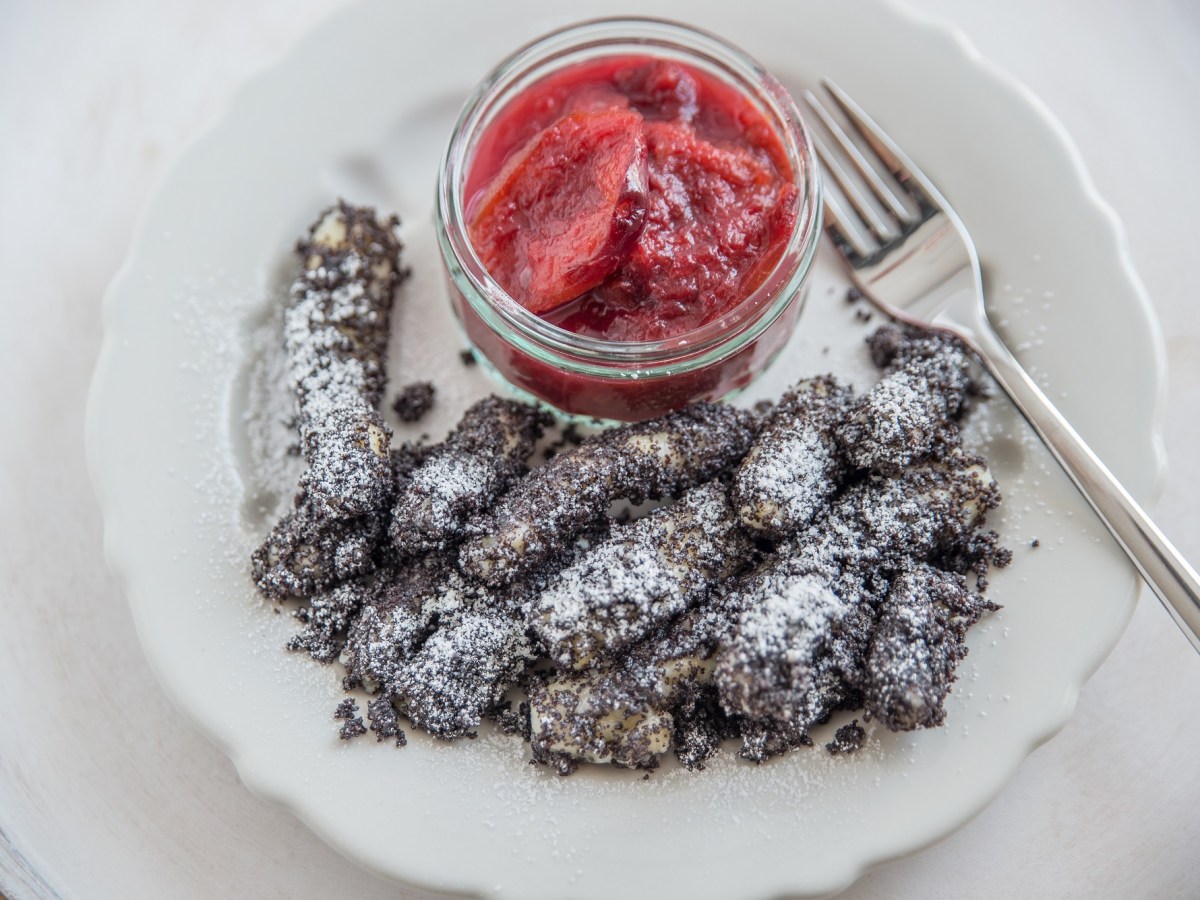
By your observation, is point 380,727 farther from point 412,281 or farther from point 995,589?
point 995,589

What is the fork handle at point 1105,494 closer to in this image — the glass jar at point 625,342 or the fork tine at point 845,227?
the fork tine at point 845,227

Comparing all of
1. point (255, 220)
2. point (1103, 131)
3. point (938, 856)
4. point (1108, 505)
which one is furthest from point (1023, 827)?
point (255, 220)

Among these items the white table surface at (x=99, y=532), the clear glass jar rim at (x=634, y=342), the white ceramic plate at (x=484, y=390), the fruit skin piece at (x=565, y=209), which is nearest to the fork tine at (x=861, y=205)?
the white ceramic plate at (x=484, y=390)

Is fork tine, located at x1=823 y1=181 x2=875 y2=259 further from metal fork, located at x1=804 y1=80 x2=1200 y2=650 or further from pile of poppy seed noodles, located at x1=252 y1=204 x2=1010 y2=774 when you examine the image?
pile of poppy seed noodles, located at x1=252 y1=204 x2=1010 y2=774

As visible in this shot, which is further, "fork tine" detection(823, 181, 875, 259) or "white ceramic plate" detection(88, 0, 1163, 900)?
"fork tine" detection(823, 181, 875, 259)

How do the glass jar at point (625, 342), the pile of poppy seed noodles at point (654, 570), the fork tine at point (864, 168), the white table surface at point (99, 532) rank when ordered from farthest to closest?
1. the fork tine at point (864, 168)
2. the white table surface at point (99, 532)
3. the glass jar at point (625, 342)
4. the pile of poppy seed noodles at point (654, 570)

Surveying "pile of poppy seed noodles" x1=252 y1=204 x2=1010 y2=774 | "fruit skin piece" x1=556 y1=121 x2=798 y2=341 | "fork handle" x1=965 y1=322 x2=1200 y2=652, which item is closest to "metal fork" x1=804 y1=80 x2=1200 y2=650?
"fork handle" x1=965 y1=322 x2=1200 y2=652
